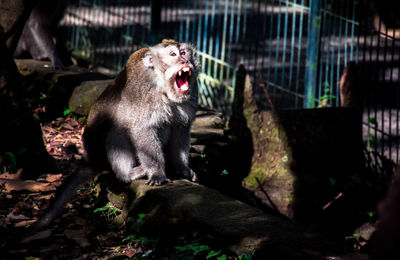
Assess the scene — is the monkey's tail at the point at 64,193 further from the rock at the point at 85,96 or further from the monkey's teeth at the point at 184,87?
the rock at the point at 85,96

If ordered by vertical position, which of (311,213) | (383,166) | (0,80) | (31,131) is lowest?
(311,213)

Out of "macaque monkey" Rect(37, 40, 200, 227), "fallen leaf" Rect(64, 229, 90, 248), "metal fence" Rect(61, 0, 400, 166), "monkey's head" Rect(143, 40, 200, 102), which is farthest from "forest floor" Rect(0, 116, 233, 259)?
"metal fence" Rect(61, 0, 400, 166)

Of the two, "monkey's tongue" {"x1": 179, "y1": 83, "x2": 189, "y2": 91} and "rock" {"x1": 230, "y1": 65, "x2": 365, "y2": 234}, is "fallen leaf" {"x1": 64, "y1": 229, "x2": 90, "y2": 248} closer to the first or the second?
"monkey's tongue" {"x1": 179, "y1": 83, "x2": 189, "y2": 91}

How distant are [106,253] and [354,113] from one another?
3.08 m

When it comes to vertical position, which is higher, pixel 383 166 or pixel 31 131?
pixel 31 131

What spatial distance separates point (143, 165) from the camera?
430 cm

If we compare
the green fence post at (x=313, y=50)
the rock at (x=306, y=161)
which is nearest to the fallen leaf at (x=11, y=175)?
the rock at (x=306, y=161)

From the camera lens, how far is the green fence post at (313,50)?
6425 mm

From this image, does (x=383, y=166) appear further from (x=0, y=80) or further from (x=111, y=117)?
(x=0, y=80)

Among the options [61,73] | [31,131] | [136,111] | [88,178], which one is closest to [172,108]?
[136,111]

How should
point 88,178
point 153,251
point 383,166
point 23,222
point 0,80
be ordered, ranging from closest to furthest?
point 153,251 → point 23,222 → point 88,178 → point 0,80 → point 383,166

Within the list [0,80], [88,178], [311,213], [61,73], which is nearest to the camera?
[88,178]

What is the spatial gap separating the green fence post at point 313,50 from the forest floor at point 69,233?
3.00 metres

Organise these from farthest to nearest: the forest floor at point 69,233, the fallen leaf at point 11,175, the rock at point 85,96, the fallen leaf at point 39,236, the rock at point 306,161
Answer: the rock at point 85,96 → the rock at point 306,161 → the fallen leaf at point 11,175 → the fallen leaf at point 39,236 → the forest floor at point 69,233
